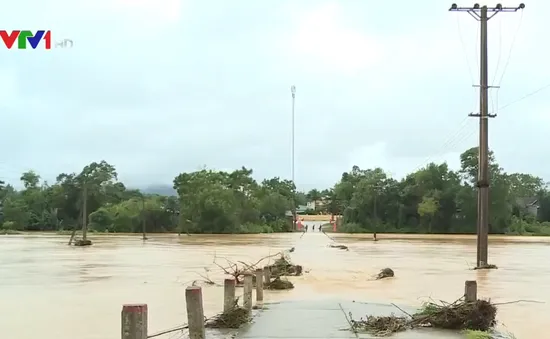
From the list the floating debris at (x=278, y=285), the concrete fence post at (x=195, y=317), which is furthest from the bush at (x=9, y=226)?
the concrete fence post at (x=195, y=317)

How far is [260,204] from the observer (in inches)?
3720

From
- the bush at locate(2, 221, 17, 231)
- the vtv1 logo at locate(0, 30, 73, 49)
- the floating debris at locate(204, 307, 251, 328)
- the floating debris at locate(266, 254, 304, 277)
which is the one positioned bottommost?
the bush at locate(2, 221, 17, 231)

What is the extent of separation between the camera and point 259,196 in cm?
9650

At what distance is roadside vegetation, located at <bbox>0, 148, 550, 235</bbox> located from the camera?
8500cm

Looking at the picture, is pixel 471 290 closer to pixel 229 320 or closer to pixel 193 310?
pixel 229 320

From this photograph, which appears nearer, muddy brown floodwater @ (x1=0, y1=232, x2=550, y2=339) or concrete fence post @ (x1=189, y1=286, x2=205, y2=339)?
concrete fence post @ (x1=189, y1=286, x2=205, y2=339)

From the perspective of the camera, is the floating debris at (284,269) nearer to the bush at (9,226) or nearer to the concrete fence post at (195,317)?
the concrete fence post at (195,317)

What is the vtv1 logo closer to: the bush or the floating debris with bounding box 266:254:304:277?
the floating debris with bounding box 266:254:304:277

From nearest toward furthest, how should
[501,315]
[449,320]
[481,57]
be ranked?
[449,320], [501,315], [481,57]

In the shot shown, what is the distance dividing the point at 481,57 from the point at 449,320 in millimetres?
19507

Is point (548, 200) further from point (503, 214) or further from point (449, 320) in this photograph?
point (449, 320)

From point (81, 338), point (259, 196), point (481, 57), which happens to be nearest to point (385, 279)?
point (481, 57)

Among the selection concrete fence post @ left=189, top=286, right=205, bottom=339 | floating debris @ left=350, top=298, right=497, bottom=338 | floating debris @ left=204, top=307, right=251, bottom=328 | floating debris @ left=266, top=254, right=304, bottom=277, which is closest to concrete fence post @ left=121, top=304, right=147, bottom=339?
concrete fence post @ left=189, top=286, right=205, bottom=339

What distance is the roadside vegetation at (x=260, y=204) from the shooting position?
8500 centimetres
